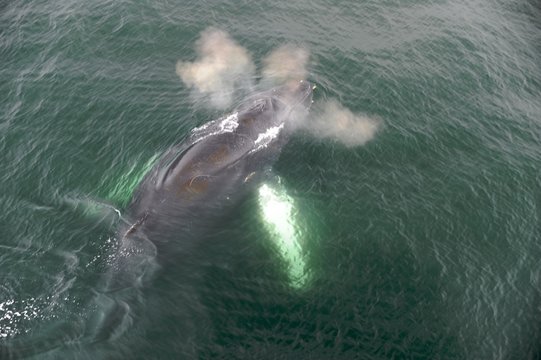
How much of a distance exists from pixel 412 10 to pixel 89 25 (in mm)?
36921

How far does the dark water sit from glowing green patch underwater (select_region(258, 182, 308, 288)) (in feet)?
0.84

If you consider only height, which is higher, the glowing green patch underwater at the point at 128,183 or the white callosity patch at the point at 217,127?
the white callosity patch at the point at 217,127

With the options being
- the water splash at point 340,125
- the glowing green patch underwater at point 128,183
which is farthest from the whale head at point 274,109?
the glowing green patch underwater at point 128,183

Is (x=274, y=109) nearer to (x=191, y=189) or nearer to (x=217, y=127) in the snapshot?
(x=217, y=127)

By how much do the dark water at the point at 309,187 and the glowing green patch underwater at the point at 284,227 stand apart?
0.84ft

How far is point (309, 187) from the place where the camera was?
34.9 meters

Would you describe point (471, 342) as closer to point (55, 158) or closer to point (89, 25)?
point (55, 158)

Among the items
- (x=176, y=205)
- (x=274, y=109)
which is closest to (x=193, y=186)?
(x=176, y=205)

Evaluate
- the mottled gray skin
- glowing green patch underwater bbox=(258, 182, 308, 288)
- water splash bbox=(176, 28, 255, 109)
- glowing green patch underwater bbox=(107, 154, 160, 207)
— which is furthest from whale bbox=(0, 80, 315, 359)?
water splash bbox=(176, 28, 255, 109)

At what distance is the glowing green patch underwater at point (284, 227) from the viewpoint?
3011cm

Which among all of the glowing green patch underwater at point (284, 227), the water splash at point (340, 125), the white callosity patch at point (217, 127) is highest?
the white callosity patch at point (217, 127)

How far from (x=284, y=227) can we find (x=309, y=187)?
4.11 meters

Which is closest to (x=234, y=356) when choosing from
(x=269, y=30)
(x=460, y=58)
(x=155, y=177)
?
→ (x=155, y=177)

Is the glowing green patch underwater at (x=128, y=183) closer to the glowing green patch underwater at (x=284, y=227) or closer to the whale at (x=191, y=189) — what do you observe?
the whale at (x=191, y=189)
